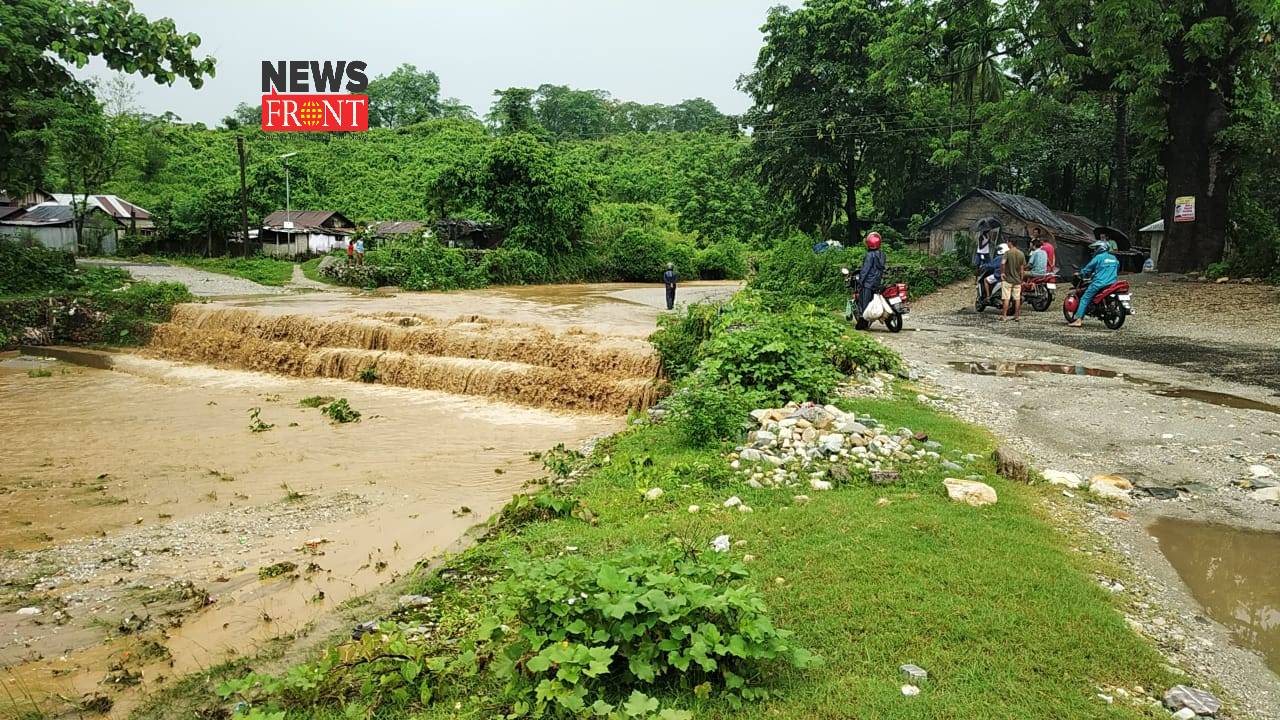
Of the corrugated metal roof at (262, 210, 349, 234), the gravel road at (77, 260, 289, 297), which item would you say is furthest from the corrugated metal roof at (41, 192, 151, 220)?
the gravel road at (77, 260, 289, 297)

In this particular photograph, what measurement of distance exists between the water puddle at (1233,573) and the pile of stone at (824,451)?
151 cm

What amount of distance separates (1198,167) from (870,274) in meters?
12.8

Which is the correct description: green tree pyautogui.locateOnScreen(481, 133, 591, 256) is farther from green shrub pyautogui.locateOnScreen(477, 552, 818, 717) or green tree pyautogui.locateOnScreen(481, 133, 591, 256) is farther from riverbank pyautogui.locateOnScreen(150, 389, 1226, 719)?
green shrub pyautogui.locateOnScreen(477, 552, 818, 717)

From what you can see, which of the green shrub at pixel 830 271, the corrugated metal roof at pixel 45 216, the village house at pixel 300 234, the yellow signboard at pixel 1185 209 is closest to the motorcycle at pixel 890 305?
the green shrub at pixel 830 271

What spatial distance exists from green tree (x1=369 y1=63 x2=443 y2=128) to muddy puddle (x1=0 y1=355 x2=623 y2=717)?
69.5m

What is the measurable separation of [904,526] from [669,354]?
838cm

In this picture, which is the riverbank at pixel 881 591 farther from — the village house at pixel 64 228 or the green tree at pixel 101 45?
the village house at pixel 64 228

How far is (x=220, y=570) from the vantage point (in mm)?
6293

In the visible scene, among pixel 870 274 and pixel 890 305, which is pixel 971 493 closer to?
pixel 870 274

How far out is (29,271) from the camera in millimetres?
22625

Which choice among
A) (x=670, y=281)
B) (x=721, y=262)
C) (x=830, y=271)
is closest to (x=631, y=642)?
(x=830, y=271)

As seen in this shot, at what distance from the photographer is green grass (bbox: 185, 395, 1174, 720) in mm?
3281

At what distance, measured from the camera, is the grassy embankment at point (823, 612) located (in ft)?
10.9

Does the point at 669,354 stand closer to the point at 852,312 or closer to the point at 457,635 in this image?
the point at 852,312
